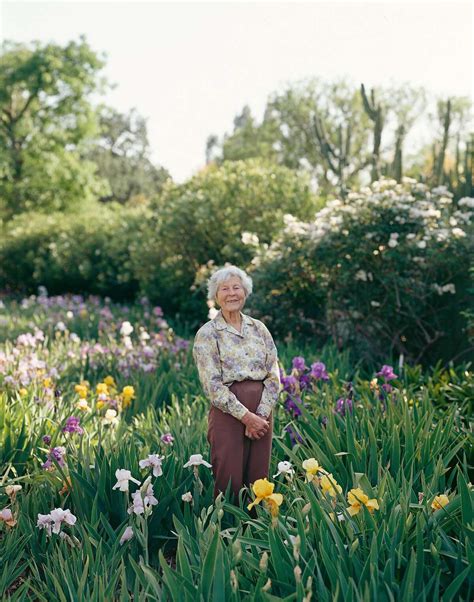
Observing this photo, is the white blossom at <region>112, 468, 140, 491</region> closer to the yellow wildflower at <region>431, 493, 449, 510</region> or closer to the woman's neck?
the woman's neck

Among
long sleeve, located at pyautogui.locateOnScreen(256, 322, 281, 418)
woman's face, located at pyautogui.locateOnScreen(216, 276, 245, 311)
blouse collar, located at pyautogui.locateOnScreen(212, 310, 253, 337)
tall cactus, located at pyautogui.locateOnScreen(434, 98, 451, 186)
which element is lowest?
long sleeve, located at pyautogui.locateOnScreen(256, 322, 281, 418)

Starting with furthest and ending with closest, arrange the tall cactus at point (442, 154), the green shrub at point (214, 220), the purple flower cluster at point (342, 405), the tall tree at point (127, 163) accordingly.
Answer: the tall tree at point (127, 163) → the green shrub at point (214, 220) → the tall cactus at point (442, 154) → the purple flower cluster at point (342, 405)

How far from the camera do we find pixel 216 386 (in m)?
3.30

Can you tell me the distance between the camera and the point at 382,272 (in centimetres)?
722

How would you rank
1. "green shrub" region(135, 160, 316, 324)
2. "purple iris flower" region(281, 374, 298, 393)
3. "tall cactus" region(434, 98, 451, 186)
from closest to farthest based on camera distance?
"purple iris flower" region(281, 374, 298, 393)
"tall cactus" region(434, 98, 451, 186)
"green shrub" region(135, 160, 316, 324)

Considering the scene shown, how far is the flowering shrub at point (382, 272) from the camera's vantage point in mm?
7055

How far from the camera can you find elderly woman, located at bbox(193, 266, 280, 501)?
334cm

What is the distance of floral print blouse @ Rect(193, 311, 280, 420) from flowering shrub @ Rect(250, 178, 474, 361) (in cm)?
368

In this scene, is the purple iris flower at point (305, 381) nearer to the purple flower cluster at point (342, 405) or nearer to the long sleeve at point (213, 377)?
the purple flower cluster at point (342, 405)

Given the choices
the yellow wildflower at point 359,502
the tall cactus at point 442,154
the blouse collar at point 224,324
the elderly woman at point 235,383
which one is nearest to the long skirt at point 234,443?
the elderly woman at point 235,383

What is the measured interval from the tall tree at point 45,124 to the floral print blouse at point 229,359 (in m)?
20.1

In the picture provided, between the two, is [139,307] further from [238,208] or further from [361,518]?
[361,518]

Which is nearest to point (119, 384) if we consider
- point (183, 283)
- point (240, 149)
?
point (183, 283)

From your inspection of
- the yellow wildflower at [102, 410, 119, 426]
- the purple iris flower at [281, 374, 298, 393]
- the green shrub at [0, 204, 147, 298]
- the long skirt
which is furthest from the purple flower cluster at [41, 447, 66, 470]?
the green shrub at [0, 204, 147, 298]
